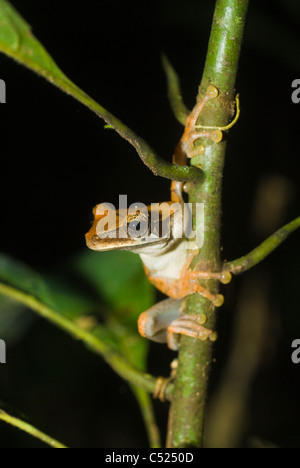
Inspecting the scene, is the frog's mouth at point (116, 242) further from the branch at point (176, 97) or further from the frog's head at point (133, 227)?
the branch at point (176, 97)

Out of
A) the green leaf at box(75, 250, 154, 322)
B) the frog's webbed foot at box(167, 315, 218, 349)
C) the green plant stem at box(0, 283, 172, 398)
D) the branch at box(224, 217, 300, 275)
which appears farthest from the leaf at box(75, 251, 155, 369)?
the branch at box(224, 217, 300, 275)

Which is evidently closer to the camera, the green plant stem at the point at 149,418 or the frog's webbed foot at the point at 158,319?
the green plant stem at the point at 149,418

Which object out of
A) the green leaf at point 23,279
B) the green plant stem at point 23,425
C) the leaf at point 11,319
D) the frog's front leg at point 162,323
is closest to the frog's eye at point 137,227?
the frog's front leg at point 162,323

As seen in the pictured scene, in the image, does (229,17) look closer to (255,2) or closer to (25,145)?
(255,2)

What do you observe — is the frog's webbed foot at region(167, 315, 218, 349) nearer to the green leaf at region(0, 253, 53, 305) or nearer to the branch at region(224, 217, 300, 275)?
the branch at region(224, 217, 300, 275)

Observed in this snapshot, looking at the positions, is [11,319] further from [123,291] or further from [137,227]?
[137,227]
